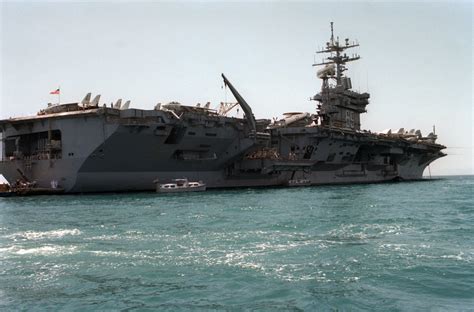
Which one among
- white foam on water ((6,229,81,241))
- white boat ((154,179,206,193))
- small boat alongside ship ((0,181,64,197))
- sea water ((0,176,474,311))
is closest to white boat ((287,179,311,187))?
white boat ((154,179,206,193))

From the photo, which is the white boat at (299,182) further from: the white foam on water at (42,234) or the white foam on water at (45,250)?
the white foam on water at (45,250)

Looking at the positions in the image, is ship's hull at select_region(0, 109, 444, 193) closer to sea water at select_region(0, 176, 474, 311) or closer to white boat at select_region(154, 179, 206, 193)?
white boat at select_region(154, 179, 206, 193)

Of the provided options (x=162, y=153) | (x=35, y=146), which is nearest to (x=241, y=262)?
(x=162, y=153)

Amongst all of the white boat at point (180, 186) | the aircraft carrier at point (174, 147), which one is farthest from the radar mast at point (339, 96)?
the white boat at point (180, 186)

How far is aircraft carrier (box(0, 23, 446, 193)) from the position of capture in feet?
100

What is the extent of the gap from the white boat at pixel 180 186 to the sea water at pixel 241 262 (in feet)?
47.6

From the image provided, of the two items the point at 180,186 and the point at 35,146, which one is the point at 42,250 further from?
the point at 35,146

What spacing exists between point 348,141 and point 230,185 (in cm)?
1248

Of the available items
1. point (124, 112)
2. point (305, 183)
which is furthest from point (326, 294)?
point (305, 183)

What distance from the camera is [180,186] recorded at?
34.3 metres

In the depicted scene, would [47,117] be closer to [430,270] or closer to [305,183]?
[305,183]

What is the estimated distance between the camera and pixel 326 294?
327 inches

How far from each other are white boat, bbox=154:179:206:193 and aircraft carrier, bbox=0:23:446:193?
67cm

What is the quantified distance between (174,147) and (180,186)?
2739 millimetres
